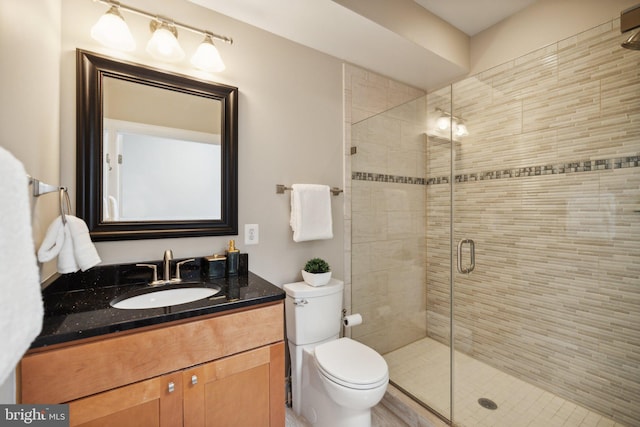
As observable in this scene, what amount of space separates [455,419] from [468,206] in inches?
51.6

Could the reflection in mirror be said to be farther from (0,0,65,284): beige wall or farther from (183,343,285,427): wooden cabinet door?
(183,343,285,427): wooden cabinet door

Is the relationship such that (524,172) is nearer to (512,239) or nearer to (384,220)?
(512,239)

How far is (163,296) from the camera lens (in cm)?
137

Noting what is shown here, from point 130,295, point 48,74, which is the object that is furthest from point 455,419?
point 48,74

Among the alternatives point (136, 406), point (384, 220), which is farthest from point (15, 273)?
point (384, 220)

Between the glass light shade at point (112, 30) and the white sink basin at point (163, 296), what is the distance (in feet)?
3.82

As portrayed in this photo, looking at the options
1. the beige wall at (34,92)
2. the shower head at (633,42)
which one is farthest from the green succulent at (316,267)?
the shower head at (633,42)

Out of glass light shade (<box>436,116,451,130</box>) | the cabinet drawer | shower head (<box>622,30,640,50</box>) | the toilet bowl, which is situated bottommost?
the toilet bowl

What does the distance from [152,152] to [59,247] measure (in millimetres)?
653

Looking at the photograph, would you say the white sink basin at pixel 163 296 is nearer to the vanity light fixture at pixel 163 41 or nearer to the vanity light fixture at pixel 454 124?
the vanity light fixture at pixel 163 41

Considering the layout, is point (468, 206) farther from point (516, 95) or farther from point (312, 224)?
point (312, 224)

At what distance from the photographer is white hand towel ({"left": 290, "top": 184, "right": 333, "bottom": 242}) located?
1.84 metres

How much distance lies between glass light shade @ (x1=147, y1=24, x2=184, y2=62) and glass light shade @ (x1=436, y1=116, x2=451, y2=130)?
1710 mm

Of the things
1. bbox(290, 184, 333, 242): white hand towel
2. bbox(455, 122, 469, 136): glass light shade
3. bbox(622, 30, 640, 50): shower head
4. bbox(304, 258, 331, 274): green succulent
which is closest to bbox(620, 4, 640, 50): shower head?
bbox(622, 30, 640, 50): shower head
